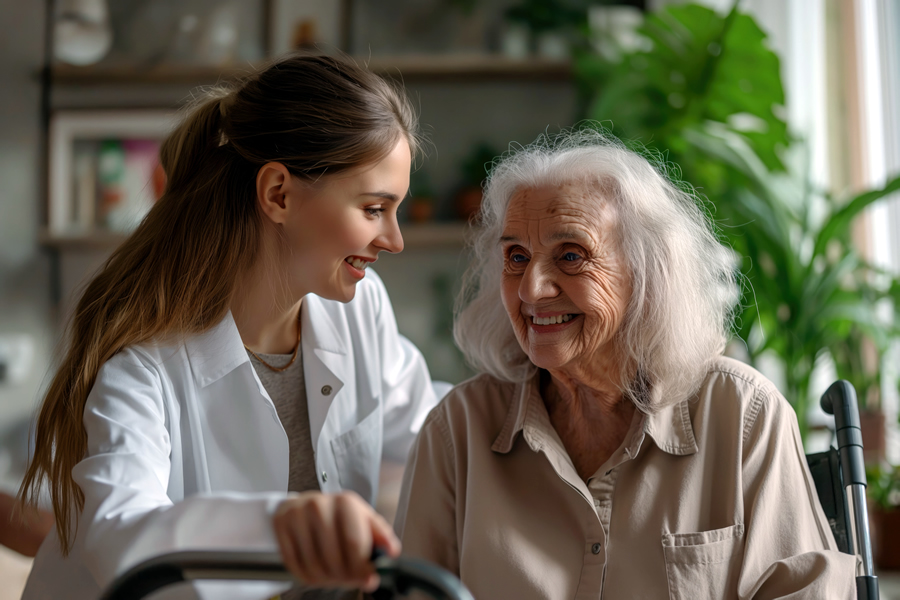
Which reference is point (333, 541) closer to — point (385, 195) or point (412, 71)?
point (385, 195)

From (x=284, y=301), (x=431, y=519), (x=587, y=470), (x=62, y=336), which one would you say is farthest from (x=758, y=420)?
(x=62, y=336)

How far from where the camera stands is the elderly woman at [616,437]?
1.13 m

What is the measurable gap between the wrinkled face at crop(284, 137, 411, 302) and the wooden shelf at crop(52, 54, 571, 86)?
1820 mm

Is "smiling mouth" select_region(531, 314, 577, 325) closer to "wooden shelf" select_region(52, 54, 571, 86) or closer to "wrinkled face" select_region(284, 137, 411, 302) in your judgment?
"wrinkled face" select_region(284, 137, 411, 302)

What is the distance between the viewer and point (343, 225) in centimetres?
125

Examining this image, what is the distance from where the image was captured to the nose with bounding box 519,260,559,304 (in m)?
1.20

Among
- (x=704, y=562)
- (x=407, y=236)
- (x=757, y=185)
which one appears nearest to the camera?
(x=704, y=562)

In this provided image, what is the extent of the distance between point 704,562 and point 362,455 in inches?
27.2

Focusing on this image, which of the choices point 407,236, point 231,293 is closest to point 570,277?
point 231,293

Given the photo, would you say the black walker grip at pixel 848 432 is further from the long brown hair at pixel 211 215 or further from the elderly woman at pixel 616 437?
the long brown hair at pixel 211 215

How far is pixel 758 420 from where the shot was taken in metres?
1.17

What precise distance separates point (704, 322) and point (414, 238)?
6.18 ft

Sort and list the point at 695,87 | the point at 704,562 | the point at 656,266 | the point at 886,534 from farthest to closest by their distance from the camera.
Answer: the point at 695,87 < the point at 886,534 < the point at 656,266 < the point at 704,562

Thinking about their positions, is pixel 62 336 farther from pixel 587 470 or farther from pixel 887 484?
pixel 887 484
